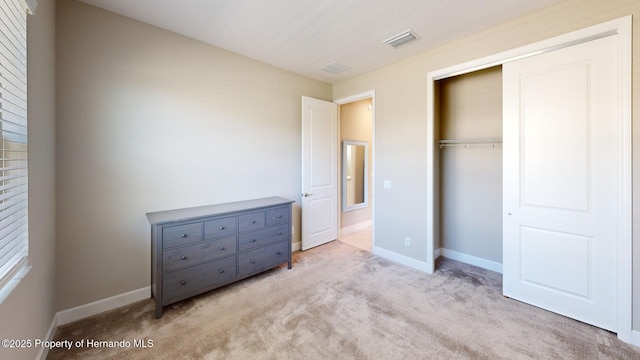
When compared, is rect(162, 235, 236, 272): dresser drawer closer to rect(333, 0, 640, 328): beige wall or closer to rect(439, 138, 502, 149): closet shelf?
rect(333, 0, 640, 328): beige wall

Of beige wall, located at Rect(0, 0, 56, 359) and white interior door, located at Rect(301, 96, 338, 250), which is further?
white interior door, located at Rect(301, 96, 338, 250)

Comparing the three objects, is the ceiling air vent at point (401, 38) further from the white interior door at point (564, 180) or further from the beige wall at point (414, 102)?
the white interior door at point (564, 180)

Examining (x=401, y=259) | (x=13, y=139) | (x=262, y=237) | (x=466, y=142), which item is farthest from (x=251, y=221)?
(x=466, y=142)

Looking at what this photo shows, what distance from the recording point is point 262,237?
286 cm

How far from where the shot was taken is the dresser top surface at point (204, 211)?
7.43ft

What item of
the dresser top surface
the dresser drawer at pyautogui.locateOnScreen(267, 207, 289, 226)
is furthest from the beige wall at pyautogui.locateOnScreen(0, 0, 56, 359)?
→ the dresser drawer at pyautogui.locateOnScreen(267, 207, 289, 226)

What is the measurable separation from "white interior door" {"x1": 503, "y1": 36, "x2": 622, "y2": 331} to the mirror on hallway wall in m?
2.61

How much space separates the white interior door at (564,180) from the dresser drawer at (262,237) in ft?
8.10

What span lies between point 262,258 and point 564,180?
3.09m

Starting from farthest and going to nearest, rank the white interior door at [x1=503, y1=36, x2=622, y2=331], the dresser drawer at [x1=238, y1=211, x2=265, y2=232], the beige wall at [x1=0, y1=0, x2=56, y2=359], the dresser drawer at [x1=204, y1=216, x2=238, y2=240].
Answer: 1. the dresser drawer at [x1=238, y1=211, x2=265, y2=232]
2. the dresser drawer at [x1=204, y1=216, x2=238, y2=240]
3. the white interior door at [x1=503, y1=36, x2=622, y2=331]
4. the beige wall at [x1=0, y1=0, x2=56, y2=359]

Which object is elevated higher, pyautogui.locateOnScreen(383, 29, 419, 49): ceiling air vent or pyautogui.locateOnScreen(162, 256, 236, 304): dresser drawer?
pyautogui.locateOnScreen(383, 29, 419, 49): ceiling air vent

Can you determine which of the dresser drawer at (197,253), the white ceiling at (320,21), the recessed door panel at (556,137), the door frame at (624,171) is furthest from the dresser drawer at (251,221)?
the door frame at (624,171)

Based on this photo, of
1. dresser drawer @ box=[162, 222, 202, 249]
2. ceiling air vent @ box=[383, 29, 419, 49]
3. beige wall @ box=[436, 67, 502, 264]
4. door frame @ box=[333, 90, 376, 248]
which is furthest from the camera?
door frame @ box=[333, 90, 376, 248]

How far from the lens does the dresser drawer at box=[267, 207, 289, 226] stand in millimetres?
2938
